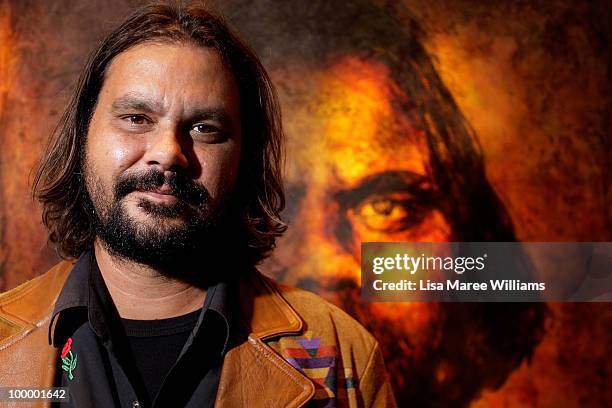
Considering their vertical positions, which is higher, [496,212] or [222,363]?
[496,212]

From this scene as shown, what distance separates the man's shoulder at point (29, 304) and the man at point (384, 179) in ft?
2.63

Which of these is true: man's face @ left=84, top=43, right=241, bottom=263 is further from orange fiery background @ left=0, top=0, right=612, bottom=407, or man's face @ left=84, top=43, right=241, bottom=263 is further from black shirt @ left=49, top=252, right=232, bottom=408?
orange fiery background @ left=0, top=0, right=612, bottom=407

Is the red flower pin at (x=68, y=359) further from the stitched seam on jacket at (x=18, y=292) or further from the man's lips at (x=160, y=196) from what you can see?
the man's lips at (x=160, y=196)

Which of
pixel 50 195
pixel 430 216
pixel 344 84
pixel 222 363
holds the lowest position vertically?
pixel 222 363

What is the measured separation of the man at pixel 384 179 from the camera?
2.20 meters

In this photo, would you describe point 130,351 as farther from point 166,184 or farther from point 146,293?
point 166,184

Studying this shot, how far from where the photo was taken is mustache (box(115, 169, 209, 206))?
139 centimetres

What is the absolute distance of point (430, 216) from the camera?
2.23 meters

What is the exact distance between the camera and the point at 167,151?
1.37 m

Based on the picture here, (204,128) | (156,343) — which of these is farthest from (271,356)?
(204,128)

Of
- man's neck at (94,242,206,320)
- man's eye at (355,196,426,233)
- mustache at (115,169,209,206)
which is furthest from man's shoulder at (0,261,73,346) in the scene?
man's eye at (355,196,426,233)

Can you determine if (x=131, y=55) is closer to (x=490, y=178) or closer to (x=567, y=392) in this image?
(x=490, y=178)

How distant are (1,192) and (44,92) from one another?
1.02 feet

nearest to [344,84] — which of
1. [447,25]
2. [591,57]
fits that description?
[447,25]
